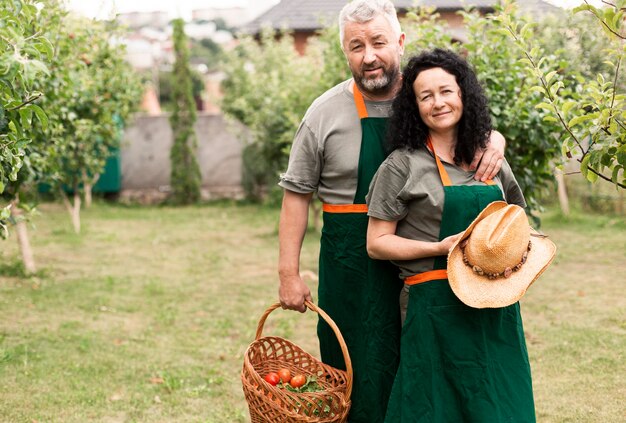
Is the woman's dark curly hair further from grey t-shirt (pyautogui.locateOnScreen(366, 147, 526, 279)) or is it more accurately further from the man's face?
the man's face

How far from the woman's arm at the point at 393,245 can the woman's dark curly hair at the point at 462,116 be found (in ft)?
1.01

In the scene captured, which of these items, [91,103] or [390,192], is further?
[91,103]

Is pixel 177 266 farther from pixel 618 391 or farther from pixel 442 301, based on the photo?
pixel 442 301

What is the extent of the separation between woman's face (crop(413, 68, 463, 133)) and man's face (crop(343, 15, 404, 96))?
31cm

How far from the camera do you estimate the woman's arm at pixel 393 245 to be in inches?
112

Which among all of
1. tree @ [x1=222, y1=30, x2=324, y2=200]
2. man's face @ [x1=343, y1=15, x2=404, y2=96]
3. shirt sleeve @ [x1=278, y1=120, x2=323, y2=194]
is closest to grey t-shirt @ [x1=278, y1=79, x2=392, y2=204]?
shirt sleeve @ [x1=278, y1=120, x2=323, y2=194]

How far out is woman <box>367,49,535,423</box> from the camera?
114 inches

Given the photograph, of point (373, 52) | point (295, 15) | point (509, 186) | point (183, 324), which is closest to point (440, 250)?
point (509, 186)

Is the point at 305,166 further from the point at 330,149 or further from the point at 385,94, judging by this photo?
the point at 385,94

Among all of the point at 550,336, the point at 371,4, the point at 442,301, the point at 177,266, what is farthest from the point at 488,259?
the point at 177,266

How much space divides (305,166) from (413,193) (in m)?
0.64

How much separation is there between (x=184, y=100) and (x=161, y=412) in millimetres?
12121

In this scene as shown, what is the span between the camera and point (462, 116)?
297 centimetres

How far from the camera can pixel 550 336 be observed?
20.2ft
